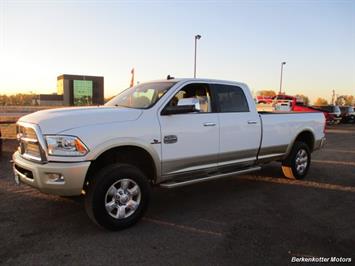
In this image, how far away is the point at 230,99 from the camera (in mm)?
5672

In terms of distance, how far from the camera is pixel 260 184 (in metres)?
6.68

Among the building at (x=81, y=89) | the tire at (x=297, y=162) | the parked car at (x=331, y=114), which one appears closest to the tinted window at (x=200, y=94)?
the tire at (x=297, y=162)

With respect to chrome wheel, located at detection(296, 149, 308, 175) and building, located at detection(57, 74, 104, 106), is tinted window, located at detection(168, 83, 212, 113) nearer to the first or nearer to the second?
chrome wheel, located at detection(296, 149, 308, 175)

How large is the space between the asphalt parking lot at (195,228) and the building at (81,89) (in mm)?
66148

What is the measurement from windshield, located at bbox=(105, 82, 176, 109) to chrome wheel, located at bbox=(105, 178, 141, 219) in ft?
3.72

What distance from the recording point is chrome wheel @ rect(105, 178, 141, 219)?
162 inches

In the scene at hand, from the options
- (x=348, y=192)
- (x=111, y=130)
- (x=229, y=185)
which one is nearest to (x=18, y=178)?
(x=111, y=130)

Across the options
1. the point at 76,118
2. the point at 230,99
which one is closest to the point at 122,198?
the point at 76,118

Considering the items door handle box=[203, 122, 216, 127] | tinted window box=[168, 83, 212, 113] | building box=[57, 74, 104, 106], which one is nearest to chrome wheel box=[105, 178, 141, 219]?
door handle box=[203, 122, 216, 127]

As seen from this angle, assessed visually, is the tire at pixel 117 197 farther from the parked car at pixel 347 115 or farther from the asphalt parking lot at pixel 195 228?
the parked car at pixel 347 115

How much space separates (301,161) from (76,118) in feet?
16.5

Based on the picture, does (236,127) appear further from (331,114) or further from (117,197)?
(331,114)

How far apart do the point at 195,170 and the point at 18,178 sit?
247 cm

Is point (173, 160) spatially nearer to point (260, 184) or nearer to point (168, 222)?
point (168, 222)
